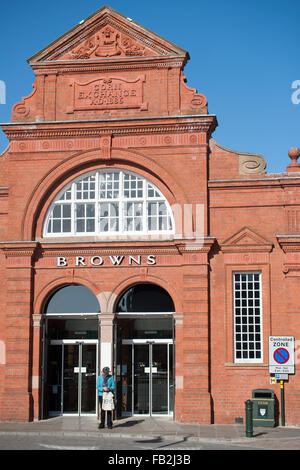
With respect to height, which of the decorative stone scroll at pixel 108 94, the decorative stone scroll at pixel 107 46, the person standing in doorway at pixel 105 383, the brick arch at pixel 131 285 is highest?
the decorative stone scroll at pixel 107 46

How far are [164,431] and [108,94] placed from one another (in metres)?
11.6

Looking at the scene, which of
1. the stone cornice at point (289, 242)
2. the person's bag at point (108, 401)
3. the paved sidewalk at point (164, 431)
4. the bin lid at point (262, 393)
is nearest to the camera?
the paved sidewalk at point (164, 431)

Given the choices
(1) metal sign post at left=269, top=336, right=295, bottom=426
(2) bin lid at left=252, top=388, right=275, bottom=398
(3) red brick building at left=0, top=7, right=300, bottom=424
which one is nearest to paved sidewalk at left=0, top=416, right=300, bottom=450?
(3) red brick building at left=0, top=7, right=300, bottom=424

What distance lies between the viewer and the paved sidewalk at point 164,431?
19609 millimetres

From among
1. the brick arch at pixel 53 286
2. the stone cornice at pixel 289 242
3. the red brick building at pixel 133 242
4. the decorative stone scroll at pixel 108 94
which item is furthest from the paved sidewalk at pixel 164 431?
the decorative stone scroll at pixel 108 94

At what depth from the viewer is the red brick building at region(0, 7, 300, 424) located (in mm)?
23609

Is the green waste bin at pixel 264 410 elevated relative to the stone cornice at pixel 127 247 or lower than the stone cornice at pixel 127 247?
lower

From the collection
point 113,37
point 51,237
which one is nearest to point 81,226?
point 51,237

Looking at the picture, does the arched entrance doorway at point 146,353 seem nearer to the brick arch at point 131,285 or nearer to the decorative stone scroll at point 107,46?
the brick arch at point 131,285

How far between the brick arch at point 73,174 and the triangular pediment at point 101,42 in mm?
3513

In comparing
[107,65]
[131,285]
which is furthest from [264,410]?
[107,65]

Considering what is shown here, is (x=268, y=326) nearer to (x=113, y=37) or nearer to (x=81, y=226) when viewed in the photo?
(x=81, y=226)

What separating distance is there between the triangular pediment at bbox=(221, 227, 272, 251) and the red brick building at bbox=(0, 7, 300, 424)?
5cm

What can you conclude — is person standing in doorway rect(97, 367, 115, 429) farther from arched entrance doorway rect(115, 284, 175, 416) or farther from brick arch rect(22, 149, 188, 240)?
brick arch rect(22, 149, 188, 240)
